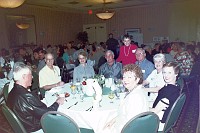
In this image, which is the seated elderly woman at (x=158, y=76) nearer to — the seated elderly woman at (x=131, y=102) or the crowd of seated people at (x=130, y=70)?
the crowd of seated people at (x=130, y=70)

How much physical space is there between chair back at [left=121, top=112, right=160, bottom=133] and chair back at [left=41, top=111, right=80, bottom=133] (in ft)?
1.37

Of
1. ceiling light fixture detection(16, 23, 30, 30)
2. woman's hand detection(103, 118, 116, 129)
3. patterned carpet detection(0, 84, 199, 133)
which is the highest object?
ceiling light fixture detection(16, 23, 30, 30)

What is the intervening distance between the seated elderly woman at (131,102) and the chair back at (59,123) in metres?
0.41

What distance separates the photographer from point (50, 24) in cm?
996

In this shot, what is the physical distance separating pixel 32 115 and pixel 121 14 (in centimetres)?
994

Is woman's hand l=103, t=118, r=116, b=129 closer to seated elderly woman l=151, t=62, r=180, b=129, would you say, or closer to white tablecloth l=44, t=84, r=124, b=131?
white tablecloth l=44, t=84, r=124, b=131

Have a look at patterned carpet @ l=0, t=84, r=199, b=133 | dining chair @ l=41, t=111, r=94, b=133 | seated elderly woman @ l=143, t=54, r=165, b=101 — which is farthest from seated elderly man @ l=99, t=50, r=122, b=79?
dining chair @ l=41, t=111, r=94, b=133

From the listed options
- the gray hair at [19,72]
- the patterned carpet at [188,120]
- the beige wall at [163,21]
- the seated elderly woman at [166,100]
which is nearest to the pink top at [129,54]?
the patterned carpet at [188,120]

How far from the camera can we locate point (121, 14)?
37.6 feet

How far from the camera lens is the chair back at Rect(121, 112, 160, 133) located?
69.9 inches

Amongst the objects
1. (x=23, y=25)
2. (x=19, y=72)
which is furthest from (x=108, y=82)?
(x=23, y=25)

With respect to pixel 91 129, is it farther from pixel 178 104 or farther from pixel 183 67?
pixel 183 67

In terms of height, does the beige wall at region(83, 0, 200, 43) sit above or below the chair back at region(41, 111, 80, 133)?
above

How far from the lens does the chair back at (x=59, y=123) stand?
6.11 ft
